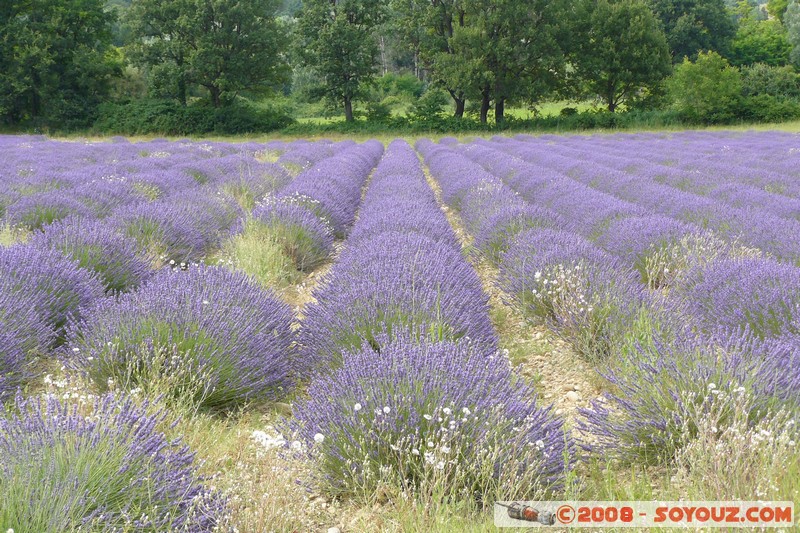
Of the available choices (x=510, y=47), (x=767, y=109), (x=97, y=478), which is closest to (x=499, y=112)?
(x=510, y=47)

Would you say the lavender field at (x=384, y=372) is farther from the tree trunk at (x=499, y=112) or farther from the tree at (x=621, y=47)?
the tree at (x=621, y=47)

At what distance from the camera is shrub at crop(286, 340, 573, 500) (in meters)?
1.65

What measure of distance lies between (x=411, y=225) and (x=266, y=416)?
96.2 inches

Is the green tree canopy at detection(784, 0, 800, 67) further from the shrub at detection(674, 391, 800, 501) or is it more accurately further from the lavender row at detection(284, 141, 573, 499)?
the shrub at detection(674, 391, 800, 501)

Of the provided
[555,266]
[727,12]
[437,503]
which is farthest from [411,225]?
[727,12]

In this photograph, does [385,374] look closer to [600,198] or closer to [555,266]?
[555,266]

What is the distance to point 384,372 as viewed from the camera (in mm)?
1950

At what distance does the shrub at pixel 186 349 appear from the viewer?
229cm

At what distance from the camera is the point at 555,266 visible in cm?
338

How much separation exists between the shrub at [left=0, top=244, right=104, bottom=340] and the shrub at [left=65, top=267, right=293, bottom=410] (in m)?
0.41

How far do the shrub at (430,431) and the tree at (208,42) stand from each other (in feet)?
87.6

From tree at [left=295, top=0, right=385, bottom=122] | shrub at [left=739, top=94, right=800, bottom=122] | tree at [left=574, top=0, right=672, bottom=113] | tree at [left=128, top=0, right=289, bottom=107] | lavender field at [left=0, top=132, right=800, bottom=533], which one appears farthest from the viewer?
tree at [left=574, top=0, right=672, bottom=113]

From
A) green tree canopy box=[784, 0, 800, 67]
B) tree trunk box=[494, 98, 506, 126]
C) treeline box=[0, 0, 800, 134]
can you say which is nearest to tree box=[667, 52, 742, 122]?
treeline box=[0, 0, 800, 134]

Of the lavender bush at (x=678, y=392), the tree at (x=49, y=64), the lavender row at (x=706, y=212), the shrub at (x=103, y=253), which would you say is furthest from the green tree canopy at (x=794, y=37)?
the shrub at (x=103, y=253)
